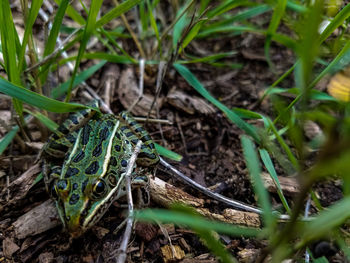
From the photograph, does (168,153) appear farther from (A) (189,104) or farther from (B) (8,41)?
(B) (8,41)

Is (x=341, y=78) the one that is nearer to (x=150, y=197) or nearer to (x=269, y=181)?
(x=269, y=181)

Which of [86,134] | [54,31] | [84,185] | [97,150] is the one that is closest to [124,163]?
[97,150]

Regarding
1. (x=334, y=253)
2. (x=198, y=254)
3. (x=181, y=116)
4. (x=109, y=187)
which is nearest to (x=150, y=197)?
(x=109, y=187)

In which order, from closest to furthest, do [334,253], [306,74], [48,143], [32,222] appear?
[306,74], [334,253], [32,222], [48,143]

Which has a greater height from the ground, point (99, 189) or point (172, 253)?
point (99, 189)

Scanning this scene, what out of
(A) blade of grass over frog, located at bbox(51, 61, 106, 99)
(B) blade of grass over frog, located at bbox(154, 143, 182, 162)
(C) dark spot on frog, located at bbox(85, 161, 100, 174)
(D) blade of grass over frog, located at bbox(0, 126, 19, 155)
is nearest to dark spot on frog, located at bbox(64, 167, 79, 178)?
(C) dark spot on frog, located at bbox(85, 161, 100, 174)

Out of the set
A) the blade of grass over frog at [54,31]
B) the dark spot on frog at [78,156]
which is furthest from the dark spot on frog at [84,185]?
the blade of grass over frog at [54,31]
